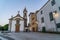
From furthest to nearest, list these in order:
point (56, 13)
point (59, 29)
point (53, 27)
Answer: point (53, 27), point (56, 13), point (59, 29)

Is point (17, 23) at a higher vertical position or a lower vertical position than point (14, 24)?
higher

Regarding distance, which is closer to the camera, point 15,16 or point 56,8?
point 56,8

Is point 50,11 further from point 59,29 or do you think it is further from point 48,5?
point 59,29

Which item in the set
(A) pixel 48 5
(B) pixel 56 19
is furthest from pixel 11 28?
(B) pixel 56 19

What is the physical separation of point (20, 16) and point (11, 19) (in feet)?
13.6

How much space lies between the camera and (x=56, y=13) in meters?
21.9

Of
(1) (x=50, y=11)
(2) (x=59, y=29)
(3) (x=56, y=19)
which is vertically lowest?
(2) (x=59, y=29)

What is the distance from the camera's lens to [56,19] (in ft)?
72.1

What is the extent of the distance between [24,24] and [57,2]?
24692 millimetres

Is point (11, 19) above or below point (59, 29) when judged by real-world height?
above

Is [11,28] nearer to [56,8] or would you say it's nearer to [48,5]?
[48,5]

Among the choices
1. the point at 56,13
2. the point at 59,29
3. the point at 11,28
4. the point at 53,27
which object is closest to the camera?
the point at 59,29

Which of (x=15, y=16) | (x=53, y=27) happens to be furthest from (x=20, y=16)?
(x=53, y=27)

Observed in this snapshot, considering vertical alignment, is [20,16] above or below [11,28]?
above
